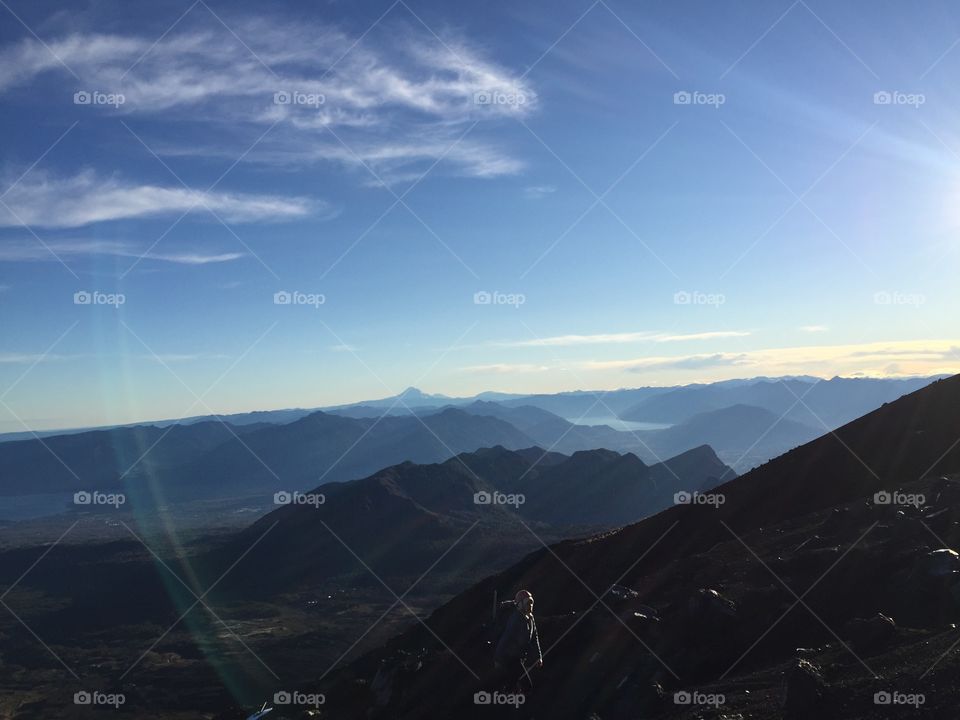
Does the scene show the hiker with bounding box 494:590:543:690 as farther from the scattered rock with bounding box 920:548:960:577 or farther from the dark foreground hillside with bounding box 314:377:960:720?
the scattered rock with bounding box 920:548:960:577

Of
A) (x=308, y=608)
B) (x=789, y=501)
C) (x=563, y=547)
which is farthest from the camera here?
(x=308, y=608)

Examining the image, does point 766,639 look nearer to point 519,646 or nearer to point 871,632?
point 871,632

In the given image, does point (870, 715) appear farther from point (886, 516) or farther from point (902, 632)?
point (886, 516)

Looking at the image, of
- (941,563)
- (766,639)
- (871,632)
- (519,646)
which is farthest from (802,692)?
(519,646)

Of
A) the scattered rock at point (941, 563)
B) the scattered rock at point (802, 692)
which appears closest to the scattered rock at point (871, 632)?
Answer: the scattered rock at point (941, 563)

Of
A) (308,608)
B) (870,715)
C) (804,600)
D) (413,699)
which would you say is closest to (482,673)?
(413,699)

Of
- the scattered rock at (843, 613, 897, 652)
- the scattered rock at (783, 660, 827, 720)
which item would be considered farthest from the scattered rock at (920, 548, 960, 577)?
the scattered rock at (783, 660, 827, 720)

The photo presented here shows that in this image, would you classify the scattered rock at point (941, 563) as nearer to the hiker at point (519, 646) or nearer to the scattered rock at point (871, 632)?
the scattered rock at point (871, 632)

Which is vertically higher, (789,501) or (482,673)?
(789,501)

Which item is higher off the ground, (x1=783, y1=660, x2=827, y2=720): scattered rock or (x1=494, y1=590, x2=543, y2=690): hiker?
(x1=494, y1=590, x2=543, y2=690): hiker
